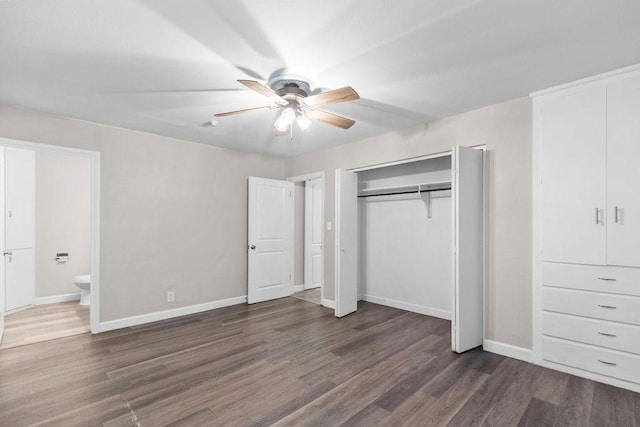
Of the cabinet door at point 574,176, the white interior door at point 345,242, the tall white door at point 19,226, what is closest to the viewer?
the cabinet door at point 574,176

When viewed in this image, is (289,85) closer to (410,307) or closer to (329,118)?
(329,118)

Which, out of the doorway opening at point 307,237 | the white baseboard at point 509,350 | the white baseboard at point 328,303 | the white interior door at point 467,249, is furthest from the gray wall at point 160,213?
the white baseboard at point 509,350

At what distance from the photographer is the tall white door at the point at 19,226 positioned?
4.50m

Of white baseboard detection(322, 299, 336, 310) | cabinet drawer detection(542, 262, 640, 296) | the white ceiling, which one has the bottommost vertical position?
white baseboard detection(322, 299, 336, 310)

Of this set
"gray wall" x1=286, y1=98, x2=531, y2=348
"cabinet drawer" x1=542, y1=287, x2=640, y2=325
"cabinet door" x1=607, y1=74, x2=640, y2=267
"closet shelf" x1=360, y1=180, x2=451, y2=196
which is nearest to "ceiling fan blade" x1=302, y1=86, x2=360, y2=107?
"gray wall" x1=286, y1=98, x2=531, y2=348

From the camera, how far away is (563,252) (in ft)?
9.08

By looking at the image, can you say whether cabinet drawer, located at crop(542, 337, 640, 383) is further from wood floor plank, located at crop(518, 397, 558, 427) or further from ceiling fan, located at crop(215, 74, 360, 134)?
ceiling fan, located at crop(215, 74, 360, 134)

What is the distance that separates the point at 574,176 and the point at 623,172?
0.30 metres

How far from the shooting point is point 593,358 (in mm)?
2596

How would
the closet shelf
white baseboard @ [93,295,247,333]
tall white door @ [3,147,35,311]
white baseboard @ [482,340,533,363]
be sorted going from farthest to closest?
tall white door @ [3,147,35,311], the closet shelf, white baseboard @ [93,295,247,333], white baseboard @ [482,340,533,363]

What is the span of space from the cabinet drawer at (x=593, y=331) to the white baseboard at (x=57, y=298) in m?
6.56

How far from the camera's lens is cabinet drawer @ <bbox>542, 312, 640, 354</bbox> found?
2441 millimetres

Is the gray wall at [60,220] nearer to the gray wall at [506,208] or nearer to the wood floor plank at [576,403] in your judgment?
the gray wall at [506,208]

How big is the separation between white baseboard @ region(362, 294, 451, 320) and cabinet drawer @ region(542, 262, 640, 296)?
5.22 ft
